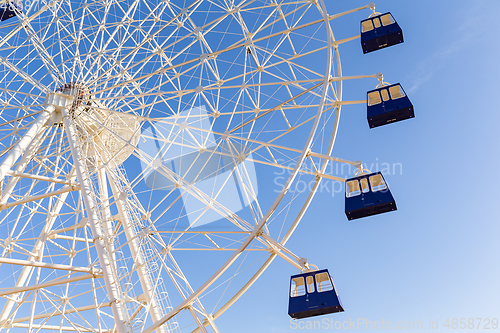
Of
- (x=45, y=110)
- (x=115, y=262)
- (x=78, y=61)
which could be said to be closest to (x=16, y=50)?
(x=78, y=61)

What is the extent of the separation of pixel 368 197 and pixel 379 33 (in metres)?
6.74

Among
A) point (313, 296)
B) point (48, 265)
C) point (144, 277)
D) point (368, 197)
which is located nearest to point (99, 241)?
point (48, 265)

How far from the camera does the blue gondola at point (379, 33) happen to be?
53.7 feet

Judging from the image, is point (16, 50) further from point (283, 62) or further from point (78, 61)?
point (283, 62)

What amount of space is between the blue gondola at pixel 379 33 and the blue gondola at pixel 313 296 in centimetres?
910

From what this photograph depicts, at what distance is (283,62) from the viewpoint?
17.1 meters

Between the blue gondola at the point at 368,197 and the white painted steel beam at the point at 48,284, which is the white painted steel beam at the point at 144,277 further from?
the blue gondola at the point at 368,197

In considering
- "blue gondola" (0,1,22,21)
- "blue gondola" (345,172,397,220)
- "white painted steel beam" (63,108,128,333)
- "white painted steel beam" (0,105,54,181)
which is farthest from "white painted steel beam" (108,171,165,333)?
"blue gondola" (0,1,22,21)

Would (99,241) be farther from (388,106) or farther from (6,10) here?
(6,10)

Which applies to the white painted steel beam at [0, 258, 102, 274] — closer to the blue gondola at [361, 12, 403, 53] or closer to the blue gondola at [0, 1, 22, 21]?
the blue gondola at [361, 12, 403, 53]

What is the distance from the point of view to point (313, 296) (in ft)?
36.5

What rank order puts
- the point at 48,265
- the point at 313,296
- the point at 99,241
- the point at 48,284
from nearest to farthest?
the point at 313,296 < the point at 48,265 < the point at 48,284 < the point at 99,241

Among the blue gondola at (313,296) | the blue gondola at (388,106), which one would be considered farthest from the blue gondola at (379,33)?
the blue gondola at (313,296)

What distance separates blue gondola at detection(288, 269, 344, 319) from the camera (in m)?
10.9
